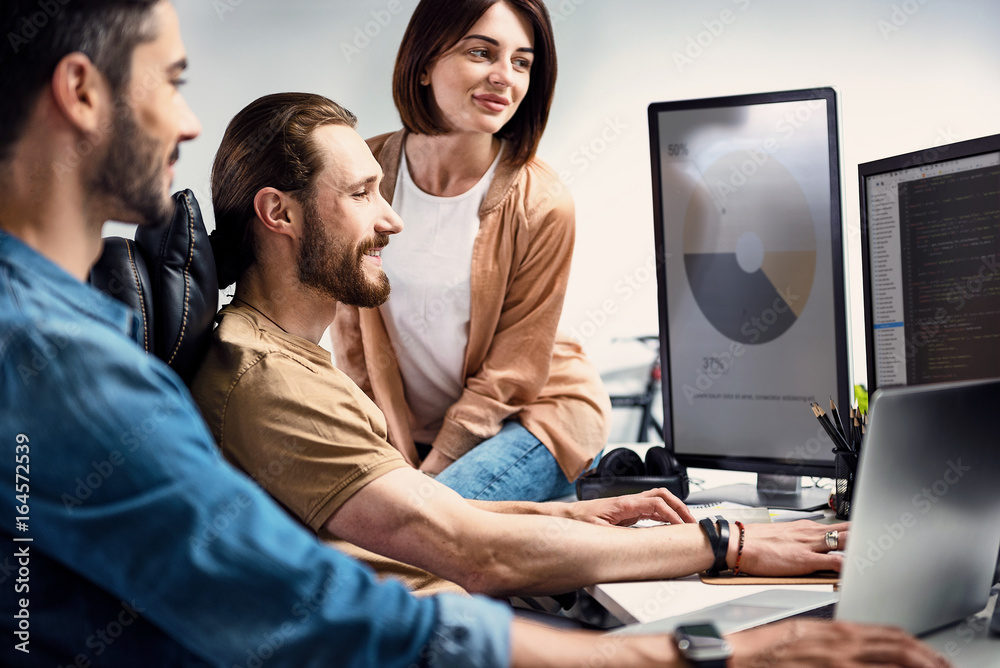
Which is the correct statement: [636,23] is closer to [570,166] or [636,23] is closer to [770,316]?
[570,166]

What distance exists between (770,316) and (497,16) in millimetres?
934

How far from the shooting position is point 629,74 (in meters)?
4.12

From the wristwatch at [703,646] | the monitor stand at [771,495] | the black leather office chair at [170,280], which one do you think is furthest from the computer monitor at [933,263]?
the black leather office chair at [170,280]

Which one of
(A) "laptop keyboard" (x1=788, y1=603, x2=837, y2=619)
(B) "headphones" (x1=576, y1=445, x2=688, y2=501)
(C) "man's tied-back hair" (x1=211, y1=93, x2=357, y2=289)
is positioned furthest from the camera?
(B) "headphones" (x1=576, y1=445, x2=688, y2=501)

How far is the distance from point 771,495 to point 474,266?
0.85 metres

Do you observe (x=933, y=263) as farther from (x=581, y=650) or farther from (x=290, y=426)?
(x=290, y=426)

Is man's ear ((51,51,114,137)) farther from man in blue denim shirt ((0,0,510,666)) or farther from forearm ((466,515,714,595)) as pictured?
forearm ((466,515,714,595))

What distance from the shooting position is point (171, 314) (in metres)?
1.04

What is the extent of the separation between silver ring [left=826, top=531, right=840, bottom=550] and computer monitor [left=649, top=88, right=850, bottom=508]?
1.21ft

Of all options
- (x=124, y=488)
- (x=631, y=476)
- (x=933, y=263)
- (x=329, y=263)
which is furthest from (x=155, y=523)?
(x=933, y=263)

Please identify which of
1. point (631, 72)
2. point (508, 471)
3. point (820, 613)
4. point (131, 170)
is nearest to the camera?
point (131, 170)

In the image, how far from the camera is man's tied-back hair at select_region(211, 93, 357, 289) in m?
1.29

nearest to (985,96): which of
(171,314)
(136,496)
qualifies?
(171,314)

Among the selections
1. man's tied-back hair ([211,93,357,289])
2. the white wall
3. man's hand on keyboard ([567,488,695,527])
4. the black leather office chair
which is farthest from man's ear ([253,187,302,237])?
the white wall
